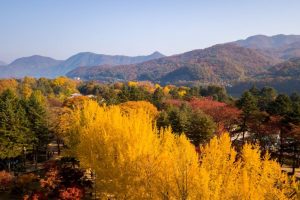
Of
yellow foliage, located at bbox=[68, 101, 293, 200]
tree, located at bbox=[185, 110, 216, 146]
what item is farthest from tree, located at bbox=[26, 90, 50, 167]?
tree, located at bbox=[185, 110, 216, 146]

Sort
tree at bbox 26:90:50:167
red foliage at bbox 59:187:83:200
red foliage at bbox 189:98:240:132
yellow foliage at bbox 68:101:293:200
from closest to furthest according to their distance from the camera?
yellow foliage at bbox 68:101:293:200
red foliage at bbox 59:187:83:200
tree at bbox 26:90:50:167
red foliage at bbox 189:98:240:132

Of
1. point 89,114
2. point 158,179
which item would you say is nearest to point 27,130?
point 89,114

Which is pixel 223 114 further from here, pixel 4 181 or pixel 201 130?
pixel 4 181

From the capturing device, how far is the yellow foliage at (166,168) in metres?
17.2

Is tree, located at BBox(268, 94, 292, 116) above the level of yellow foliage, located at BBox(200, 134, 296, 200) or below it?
above

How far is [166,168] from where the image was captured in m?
18.5

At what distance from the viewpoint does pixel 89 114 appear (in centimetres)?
3117

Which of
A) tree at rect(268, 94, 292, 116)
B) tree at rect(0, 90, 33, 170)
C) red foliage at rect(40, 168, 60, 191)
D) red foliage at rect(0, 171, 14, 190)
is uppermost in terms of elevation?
tree at rect(268, 94, 292, 116)

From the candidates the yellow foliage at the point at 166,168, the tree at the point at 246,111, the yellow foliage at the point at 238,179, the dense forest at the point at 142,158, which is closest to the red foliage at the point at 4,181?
the dense forest at the point at 142,158

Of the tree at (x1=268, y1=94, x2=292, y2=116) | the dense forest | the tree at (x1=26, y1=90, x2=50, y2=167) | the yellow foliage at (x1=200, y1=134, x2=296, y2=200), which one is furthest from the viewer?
the tree at (x1=268, y1=94, x2=292, y2=116)

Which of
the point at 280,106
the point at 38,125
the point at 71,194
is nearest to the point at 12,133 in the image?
the point at 38,125

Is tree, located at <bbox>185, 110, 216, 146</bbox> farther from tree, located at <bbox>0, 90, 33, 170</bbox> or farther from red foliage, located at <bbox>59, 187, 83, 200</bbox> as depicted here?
tree, located at <bbox>0, 90, 33, 170</bbox>

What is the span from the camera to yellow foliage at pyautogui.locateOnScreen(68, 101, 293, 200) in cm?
1716

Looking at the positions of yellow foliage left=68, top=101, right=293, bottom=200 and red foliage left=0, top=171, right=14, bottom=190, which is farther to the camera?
red foliage left=0, top=171, right=14, bottom=190
